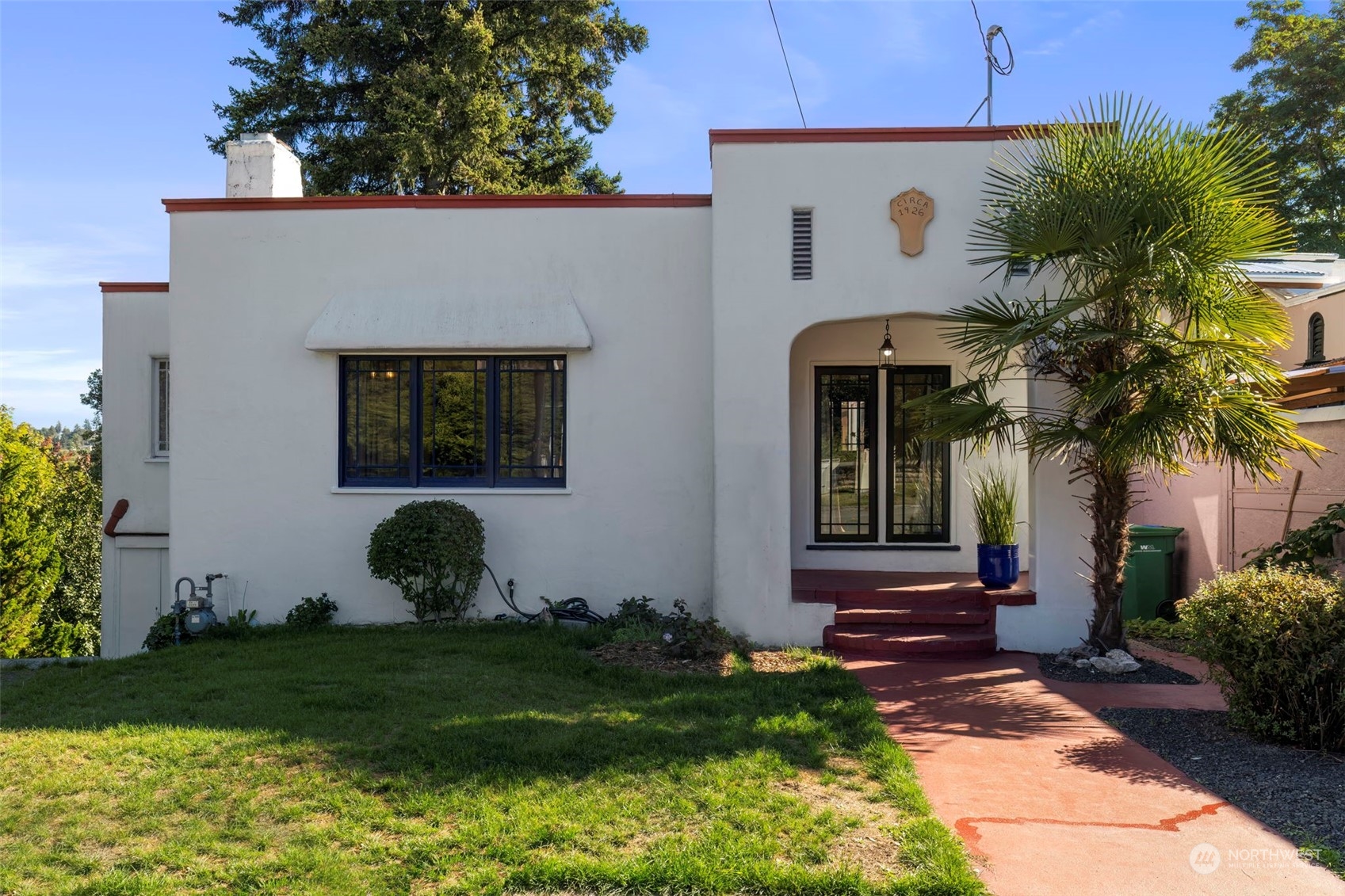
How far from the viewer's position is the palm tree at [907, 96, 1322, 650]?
24.2 ft

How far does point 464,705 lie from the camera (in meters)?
6.52

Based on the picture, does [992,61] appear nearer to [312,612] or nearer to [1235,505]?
[1235,505]

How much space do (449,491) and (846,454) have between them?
471 centimetres

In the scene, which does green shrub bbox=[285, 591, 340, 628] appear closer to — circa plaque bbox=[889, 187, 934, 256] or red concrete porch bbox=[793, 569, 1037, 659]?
red concrete porch bbox=[793, 569, 1037, 659]

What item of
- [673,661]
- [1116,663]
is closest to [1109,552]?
[1116,663]

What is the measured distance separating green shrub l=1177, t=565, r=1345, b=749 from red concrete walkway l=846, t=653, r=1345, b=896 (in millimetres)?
778

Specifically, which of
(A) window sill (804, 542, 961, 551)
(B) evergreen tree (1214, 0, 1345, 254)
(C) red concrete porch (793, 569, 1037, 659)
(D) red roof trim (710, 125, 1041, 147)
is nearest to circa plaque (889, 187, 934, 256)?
(D) red roof trim (710, 125, 1041, 147)

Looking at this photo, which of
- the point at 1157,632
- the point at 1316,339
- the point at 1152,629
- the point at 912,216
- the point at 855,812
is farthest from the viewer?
the point at 1316,339

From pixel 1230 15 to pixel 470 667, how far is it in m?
25.5

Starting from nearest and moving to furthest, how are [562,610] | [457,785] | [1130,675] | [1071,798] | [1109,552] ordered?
1. [457,785]
2. [1071,798]
3. [1130,675]
4. [1109,552]
5. [562,610]

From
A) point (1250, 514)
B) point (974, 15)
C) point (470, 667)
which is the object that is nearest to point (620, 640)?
point (470, 667)

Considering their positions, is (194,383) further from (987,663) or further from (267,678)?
(987,663)

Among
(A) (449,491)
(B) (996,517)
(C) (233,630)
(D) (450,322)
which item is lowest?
(C) (233,630)

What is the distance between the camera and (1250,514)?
32.6 feet
